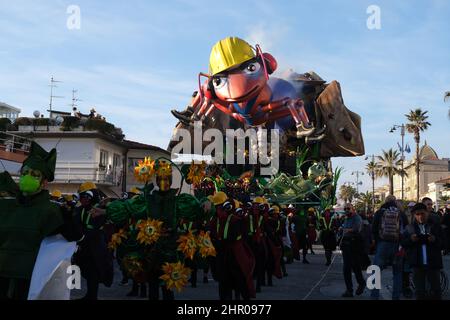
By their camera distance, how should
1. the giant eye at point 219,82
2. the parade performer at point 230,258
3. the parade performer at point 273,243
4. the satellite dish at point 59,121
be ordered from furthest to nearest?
the satellite dish at point 59,121 < the giant eye at point 219,82 < the parade performer at point 273,243 < the parade performer at point 230,258

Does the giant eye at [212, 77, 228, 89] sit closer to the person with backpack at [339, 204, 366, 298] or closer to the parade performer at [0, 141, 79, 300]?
the person with backpack at [339, 204, 366, 298]

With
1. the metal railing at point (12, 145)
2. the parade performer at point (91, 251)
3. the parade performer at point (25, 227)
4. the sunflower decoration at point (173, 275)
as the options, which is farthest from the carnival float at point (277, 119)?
the parade performer at point (25, 227)

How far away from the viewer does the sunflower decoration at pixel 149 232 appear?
8.04 metres

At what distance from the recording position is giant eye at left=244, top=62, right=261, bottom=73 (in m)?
36.6

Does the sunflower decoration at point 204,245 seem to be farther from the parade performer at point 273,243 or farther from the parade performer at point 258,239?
the parade performer at point 273,243

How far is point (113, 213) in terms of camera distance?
8258 millimetres

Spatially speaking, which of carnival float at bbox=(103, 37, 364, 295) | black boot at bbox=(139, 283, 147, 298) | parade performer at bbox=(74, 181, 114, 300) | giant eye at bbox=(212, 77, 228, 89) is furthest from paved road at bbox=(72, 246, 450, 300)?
giant eye at bbox=(212, 77, 228, 89)

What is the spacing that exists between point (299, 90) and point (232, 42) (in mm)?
6349

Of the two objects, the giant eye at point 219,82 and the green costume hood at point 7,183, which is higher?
the giant eye at point 219,82

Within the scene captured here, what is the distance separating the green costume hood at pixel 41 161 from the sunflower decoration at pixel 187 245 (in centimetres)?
237

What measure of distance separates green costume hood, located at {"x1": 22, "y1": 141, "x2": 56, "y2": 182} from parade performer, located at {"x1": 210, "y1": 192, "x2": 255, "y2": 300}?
3375 mm

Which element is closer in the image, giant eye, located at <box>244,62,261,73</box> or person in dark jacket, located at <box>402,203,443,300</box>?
person in dark jacket, located at <box>402,203,443,300</box>

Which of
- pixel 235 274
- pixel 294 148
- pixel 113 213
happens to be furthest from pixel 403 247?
pixel 294 148

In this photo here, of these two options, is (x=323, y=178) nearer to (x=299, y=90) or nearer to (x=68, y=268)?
(x=299, y=90)
